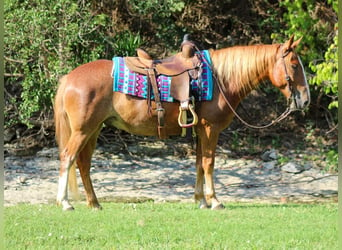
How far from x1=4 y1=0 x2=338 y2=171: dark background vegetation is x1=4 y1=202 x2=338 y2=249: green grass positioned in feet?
13.5

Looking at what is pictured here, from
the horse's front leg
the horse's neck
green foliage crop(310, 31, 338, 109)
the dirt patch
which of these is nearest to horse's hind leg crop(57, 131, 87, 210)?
the horse's front leg

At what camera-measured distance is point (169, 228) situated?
20.5 ft

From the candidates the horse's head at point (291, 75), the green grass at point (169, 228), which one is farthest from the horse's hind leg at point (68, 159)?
the horse's head at point (291, 75)

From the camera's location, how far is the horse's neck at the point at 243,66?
8.16m

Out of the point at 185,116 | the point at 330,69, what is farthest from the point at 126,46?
the point at 185,116

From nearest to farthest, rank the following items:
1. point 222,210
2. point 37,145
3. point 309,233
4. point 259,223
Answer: point 309,233 < point 259,223 < point 222,210 < point 37,145

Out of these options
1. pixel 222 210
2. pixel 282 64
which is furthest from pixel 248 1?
pixel 222 210

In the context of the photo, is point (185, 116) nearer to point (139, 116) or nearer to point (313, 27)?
point (139, 116)

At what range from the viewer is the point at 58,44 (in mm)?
11336

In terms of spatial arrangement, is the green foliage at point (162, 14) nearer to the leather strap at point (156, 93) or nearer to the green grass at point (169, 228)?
the leather strap at point (156, 93)

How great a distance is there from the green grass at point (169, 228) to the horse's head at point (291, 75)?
145cm

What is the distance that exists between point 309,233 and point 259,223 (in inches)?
29.0

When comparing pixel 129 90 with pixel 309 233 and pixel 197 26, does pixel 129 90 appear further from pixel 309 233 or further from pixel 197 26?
pixel 197 26

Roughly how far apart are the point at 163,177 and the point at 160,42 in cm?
320
